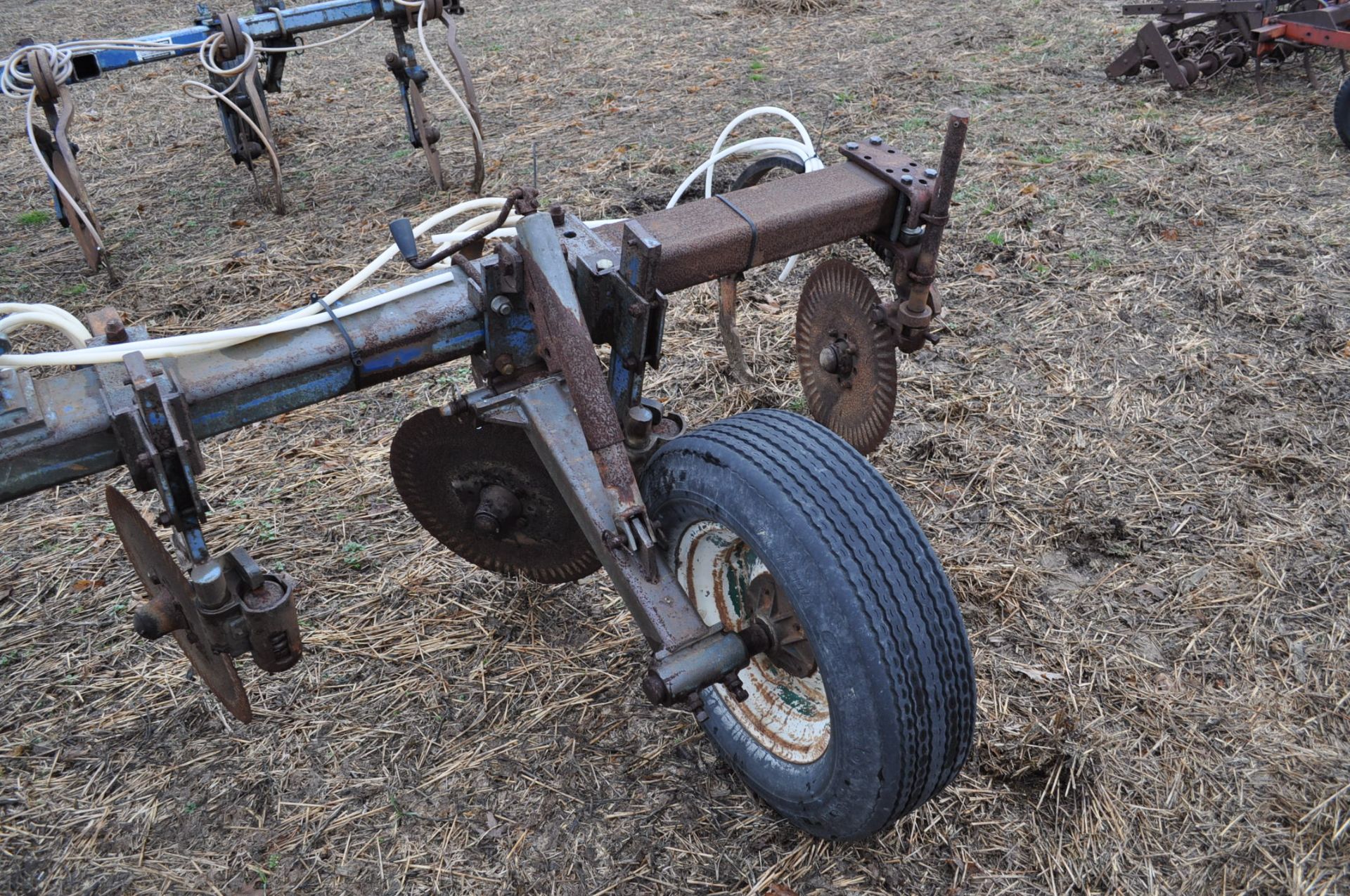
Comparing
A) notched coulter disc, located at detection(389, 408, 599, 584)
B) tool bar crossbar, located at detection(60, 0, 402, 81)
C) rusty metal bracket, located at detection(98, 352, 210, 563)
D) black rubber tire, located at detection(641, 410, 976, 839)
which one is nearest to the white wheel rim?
black rubber tire, located at detection(641, 410, 976, 839)

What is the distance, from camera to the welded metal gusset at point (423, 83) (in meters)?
5.24

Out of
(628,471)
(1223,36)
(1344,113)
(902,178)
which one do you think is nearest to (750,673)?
(628,471)

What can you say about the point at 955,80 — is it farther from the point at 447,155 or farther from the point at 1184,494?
the point at 1184,494

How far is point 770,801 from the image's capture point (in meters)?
2.27

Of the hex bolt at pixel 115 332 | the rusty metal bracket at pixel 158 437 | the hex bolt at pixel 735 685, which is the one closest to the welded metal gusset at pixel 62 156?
the hex bolt at pixel 115 332

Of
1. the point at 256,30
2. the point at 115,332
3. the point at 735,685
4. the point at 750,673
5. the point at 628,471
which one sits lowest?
the point at 750,673

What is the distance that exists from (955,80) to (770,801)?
589cm

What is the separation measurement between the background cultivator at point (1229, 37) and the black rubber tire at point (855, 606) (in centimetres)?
578

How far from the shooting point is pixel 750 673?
2396mm

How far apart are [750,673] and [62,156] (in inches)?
174

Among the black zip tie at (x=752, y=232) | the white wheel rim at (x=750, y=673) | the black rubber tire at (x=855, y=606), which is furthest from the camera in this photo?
the black zip tie at (x=752, y=232)

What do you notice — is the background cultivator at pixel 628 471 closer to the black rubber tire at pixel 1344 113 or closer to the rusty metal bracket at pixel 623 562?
the rusty metal bracket at pixel 623 562

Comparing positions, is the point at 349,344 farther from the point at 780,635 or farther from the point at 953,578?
the point at 953,578

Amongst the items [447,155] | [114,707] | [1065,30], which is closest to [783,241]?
[114,707]
